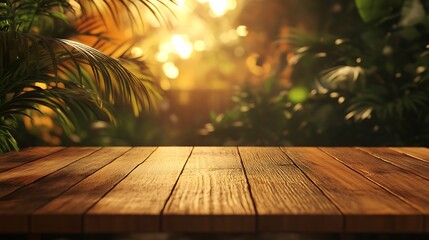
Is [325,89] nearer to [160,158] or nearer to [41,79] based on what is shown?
[160,158]

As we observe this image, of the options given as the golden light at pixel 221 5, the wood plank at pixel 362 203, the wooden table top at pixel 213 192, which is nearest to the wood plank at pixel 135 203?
the wooden table top at pixel 213 192

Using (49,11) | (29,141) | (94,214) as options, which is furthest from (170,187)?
(29,141)

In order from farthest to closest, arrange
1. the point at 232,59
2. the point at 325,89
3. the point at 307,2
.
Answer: the point at 232,59 < the point at 307,2 < the point at 325,89

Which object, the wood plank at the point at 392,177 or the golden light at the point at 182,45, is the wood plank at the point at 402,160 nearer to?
the wood plank at the point at 392,177

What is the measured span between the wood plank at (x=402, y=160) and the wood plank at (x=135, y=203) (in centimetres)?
91

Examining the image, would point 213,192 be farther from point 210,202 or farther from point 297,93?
point 297,93

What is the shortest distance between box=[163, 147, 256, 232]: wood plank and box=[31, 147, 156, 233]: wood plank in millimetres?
221

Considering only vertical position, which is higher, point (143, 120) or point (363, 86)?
point (363, 86)

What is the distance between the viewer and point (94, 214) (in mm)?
1585

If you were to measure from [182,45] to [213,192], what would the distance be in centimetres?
1072

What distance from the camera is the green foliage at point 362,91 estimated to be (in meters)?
4.47

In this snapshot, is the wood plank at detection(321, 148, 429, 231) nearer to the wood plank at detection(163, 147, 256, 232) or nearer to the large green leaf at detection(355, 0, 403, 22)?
the wood plank at detection(163, 147, 256, 232)

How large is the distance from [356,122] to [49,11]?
2.67 m

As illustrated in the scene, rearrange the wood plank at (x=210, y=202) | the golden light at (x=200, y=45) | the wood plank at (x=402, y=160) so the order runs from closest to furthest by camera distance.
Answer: the wood plank at (x=210, y=202)
the wood plank at (x=402, y=160)
the golden light at (x=200, y=45)
